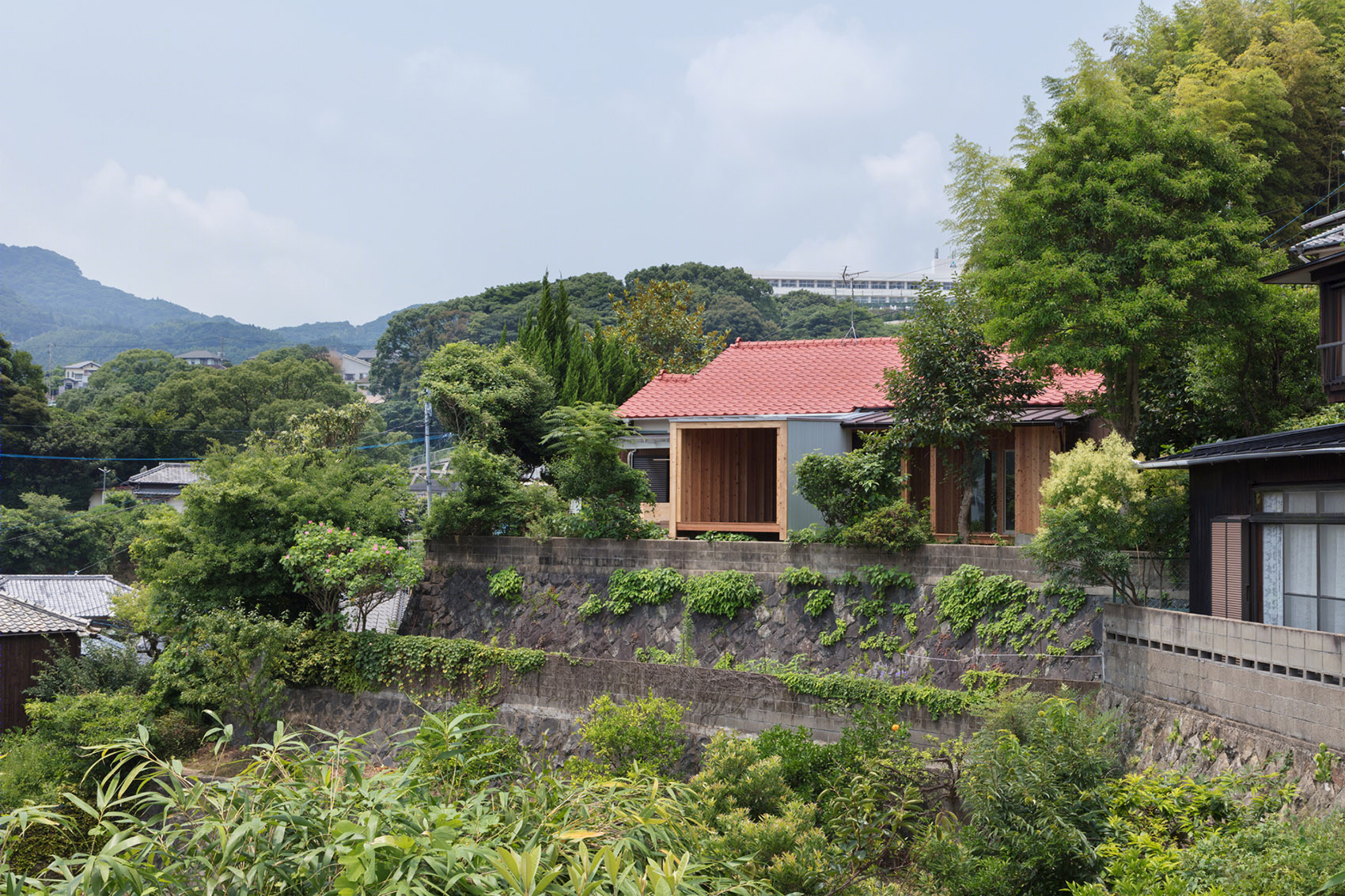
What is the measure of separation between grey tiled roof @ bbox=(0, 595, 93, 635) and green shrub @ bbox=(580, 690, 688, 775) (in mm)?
14776

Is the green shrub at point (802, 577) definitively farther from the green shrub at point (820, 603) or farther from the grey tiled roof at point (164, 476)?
the grey tiled roof at point (164, 476)

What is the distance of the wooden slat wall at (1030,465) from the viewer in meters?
18.3

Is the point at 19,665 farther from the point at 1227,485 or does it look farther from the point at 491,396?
the point at 1227,485

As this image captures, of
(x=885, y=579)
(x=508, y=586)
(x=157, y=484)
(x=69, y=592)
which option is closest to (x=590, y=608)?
(x=508, y=586)

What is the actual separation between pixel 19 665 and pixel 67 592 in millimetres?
8616

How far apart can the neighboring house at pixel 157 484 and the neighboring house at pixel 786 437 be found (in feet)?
103

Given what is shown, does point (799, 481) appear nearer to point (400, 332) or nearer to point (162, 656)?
point (162, 656)

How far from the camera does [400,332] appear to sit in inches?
2653

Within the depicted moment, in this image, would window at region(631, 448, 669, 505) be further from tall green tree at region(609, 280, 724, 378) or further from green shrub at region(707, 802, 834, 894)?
green shrub at region(707, 802, 834, 894)

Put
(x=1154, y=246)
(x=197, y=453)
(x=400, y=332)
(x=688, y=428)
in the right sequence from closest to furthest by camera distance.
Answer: (x=1154, y=246) → (x=688, y=428) → (x=197, y=453) → (x=400, y=332)

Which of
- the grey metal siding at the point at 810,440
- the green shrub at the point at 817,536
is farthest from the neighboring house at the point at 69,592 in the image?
the green shrub at the point at 817,536

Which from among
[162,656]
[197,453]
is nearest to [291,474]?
[162,656]

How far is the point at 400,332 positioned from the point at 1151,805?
6256cm

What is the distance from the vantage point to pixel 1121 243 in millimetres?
16172
